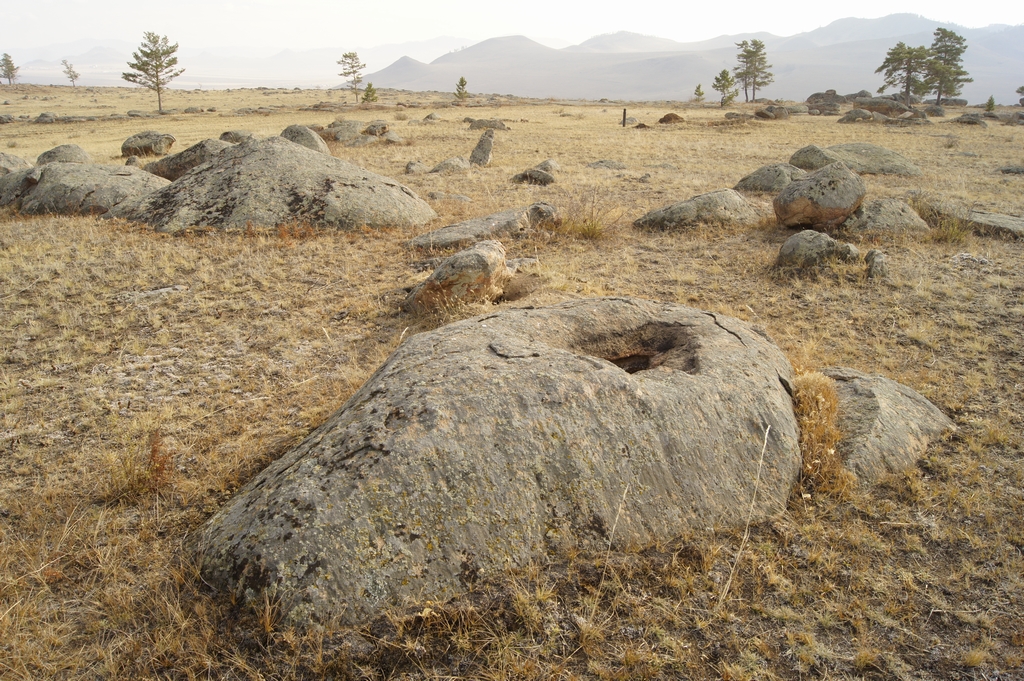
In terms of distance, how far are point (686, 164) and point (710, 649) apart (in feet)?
55.4

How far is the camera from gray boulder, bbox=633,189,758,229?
9.91m

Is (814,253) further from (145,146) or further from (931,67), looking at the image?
(931,67)

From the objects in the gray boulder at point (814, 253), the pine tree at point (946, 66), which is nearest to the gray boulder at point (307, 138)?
the gray boulder at point (814, 253)

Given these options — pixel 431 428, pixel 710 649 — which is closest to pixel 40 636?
pixel 431 428

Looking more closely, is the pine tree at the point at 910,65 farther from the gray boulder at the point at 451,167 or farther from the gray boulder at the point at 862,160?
the gray boulder at the point at 451,167

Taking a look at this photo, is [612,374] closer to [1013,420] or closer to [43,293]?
[1013,420]

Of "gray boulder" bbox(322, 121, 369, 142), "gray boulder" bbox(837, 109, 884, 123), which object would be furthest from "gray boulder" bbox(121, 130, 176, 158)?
"gray boulder" bbox(837, 109, 884, 123)

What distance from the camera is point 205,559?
2.74 m

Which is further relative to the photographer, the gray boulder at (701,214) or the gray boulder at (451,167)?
the gray boulder at (451,167)

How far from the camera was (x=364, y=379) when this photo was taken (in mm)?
4824

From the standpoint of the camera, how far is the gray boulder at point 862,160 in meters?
14.6

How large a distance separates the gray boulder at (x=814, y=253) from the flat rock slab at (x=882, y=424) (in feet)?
11.7

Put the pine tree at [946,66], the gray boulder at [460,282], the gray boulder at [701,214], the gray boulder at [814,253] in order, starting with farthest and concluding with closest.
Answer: the pine tree at [946,66], the gray boulder at [701,214], the gray boulder at [814,253], the gray boulder at [460,282]

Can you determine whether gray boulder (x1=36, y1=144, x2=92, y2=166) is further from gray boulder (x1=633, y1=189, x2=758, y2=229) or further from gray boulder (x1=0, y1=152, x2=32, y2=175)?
gray boulder (x1=633, y1=189, x2=758, y2=229)
